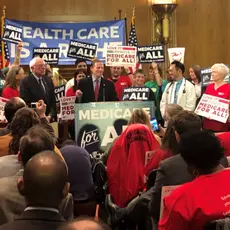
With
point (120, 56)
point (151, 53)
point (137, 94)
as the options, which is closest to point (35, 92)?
point (137, 94)

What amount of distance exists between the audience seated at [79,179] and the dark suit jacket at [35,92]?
2.68 meters

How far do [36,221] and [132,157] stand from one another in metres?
2.31

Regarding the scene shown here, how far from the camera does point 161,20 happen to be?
35.7 ft

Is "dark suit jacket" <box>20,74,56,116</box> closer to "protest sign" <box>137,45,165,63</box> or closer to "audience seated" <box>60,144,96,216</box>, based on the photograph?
"protest sign" <box>137,45,165,63</box>

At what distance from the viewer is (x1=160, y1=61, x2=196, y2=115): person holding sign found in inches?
271

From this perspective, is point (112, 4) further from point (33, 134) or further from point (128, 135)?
point (33, 134)

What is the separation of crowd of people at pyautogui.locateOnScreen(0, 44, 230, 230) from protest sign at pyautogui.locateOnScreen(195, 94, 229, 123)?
0.09m

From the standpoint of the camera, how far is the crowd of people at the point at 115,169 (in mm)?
1952

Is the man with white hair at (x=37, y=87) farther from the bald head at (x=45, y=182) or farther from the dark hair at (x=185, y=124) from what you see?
the bald head at (x=45, y=182)

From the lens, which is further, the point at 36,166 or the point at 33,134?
the point at 33,134

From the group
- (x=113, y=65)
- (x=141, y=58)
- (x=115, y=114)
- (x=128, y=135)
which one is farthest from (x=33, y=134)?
(x=141, y=58)

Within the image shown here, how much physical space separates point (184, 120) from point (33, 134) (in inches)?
43.0

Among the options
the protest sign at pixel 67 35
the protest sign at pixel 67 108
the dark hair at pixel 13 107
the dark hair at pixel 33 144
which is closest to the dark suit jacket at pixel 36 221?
the dark hair at pixel 33 144

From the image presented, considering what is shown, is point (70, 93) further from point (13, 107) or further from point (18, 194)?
point (18, 194)
